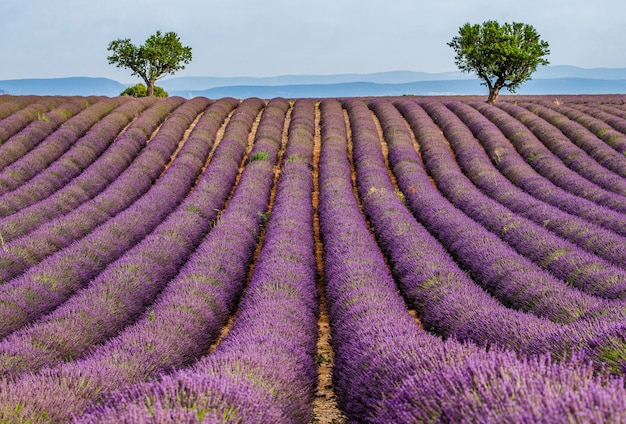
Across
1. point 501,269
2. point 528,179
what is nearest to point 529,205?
point 528,179

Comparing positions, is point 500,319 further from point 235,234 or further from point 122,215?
point 122,215

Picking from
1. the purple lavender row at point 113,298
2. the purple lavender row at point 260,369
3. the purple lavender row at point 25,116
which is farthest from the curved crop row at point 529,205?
the purple lavender row at point 25,116

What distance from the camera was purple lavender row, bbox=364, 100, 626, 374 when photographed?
344cm

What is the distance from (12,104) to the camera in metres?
23.5

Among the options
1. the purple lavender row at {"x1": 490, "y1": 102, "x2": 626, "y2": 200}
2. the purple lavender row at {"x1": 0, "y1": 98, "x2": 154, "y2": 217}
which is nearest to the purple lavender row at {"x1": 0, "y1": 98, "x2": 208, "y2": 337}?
the purple lavender row at {"x1": 0, "y1": 98, "x2": 154, "y2": 217}

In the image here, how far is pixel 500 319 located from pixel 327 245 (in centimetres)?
471

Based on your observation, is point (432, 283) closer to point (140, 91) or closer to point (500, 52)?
point (500, 52)

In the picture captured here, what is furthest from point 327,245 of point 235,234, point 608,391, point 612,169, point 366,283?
point 612,169

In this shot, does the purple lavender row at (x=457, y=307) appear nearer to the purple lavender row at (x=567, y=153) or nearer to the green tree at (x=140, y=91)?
the purple lavender row at (x=567, y=153)

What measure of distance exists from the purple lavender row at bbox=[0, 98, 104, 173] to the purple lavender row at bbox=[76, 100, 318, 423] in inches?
373

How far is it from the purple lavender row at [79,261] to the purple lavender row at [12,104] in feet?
36.7

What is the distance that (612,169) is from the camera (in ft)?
51.3

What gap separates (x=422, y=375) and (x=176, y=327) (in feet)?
11.0

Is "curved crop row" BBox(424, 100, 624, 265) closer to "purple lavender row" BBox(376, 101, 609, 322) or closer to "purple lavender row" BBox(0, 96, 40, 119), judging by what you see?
"purple lavender row" BBox(376, 101, 609, 322)
